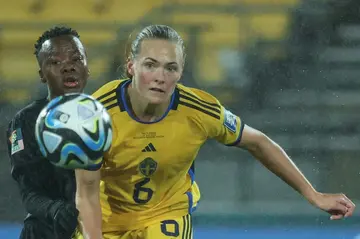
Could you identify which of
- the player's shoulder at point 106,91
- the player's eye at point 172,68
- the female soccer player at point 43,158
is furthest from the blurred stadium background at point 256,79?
the player's eye at point 172,68

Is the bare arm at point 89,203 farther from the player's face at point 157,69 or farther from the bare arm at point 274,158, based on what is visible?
the bare arm at point 274,158

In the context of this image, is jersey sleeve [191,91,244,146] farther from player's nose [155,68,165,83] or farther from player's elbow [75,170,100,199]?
player's elbow [75,170,100,199]

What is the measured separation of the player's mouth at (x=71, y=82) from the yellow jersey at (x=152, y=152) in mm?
141

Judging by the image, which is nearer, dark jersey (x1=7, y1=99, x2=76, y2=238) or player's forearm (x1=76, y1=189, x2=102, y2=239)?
player's forearm (x1=76, y1=189, x2=102, y2=239)

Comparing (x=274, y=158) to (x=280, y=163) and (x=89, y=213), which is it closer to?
(x=280, y=163)

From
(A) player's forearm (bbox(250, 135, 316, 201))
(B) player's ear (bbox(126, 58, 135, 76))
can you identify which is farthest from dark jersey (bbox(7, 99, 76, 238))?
(A) player's forearm (bbox(250, 135, 316, 201))

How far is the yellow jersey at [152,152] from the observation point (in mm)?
3223

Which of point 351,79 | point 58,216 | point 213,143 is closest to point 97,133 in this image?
point 58,216

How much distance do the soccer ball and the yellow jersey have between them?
1.27 ft

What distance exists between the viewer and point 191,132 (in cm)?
332

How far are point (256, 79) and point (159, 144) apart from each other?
156 inches

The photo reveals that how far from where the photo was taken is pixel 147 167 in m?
3.27

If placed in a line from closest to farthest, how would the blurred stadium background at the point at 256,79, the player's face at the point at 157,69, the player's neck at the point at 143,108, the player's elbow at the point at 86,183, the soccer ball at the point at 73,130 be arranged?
the soccer ball at the point at 73,130 < the player's elbow at the point at 86,183 < the player's face at the point at 157,69 < the player's neck at the point at 143,108 < the blurred stadium background at the point at 256,79

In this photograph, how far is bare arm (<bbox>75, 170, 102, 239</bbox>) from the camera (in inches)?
118
